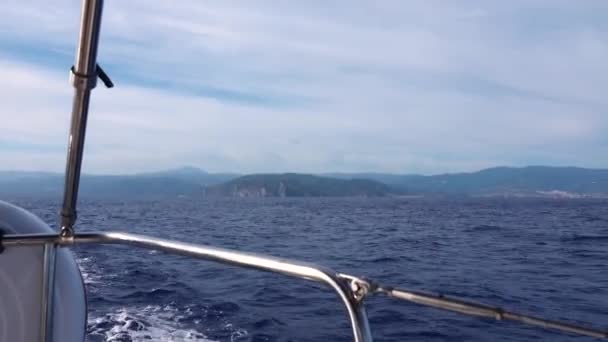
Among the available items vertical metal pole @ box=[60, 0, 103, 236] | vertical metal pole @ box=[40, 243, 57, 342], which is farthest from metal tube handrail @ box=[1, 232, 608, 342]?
vertical metal pole @ box=[40, 243, 57, 342]

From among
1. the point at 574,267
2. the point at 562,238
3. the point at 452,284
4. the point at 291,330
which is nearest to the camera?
the point at 291,330

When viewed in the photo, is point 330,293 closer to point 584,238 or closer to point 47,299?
point 47,299

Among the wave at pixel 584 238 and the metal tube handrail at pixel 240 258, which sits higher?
the metal tube handrail at pixel 240 258

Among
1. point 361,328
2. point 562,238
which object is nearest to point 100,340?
point 361,328

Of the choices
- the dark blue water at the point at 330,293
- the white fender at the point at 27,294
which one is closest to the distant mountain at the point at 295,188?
the dark blue water at the point at 330,293

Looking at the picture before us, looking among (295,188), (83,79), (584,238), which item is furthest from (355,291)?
(295,188)

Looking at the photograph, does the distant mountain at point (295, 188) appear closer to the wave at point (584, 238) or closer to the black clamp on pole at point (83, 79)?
the wave at point (584, 238)

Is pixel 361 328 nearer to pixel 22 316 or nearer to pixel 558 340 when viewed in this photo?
pixel 22 316
